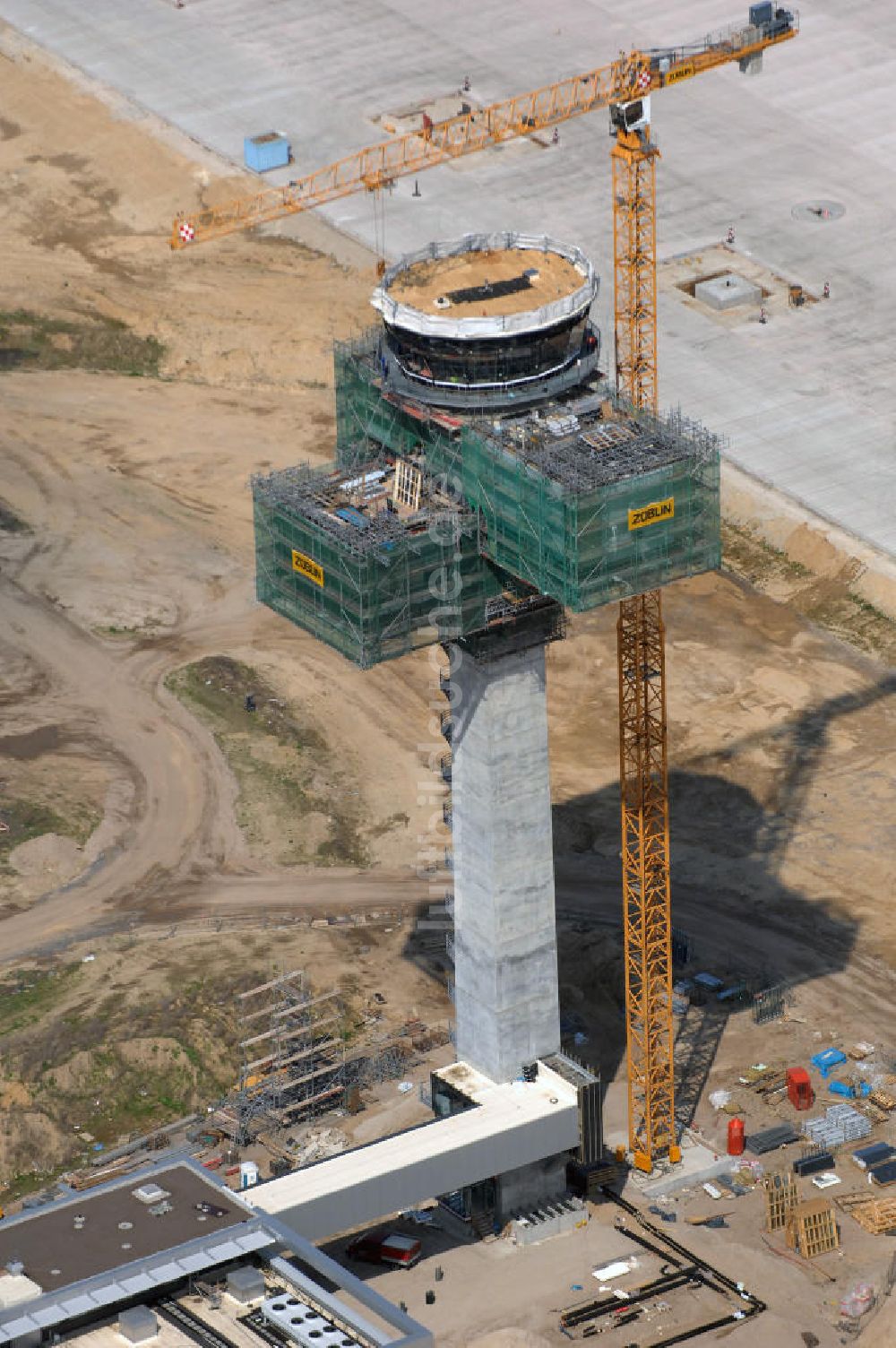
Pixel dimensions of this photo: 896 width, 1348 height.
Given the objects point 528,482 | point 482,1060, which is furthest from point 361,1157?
point 528,482

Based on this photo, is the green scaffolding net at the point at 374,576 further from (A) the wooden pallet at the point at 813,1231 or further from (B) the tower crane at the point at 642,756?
(A) the wooden pallet at the point at 813,1231

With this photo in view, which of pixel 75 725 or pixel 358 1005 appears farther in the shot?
pixel 75 725

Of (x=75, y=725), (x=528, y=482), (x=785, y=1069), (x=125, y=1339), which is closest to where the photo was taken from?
(x=125, y=1339)

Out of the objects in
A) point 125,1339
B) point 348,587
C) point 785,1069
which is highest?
point 348,587

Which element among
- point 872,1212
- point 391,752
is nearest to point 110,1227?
point 872,1212

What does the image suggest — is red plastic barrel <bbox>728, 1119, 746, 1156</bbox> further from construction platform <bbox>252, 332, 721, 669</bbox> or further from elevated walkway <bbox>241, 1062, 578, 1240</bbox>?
construction platform <bbox>252, 332, 721, 669</bbox>

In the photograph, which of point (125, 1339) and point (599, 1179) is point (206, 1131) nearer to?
point (599, 1179)

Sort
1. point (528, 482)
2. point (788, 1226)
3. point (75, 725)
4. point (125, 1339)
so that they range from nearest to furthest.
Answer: point (125, 1339)
point (528, 482)
point (788, 1226)
point (75, 725)
